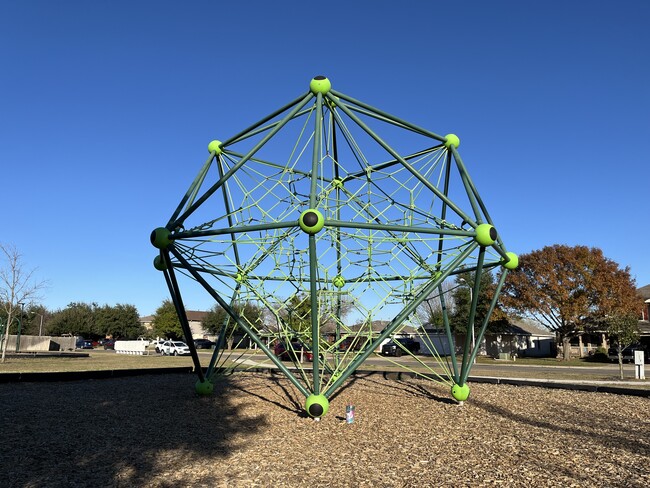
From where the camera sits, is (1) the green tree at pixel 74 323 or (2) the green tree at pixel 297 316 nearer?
(2) the green tree at pixel 297 316

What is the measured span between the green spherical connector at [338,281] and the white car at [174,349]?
102 ft

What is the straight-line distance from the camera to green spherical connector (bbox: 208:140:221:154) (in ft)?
38.9

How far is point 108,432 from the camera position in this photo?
798cm

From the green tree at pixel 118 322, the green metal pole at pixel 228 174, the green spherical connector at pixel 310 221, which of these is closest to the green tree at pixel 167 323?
the green tree at pixel 118 322

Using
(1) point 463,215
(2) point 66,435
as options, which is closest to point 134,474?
(2) point 66,435

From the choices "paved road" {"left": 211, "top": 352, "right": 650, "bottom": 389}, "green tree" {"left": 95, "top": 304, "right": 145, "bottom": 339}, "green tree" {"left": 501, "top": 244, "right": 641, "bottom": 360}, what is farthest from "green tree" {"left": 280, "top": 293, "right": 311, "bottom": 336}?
"green tree" {"left": 95, "top": 304, "right": 145, "bottom": 339}

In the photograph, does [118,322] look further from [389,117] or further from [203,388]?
[389,117]

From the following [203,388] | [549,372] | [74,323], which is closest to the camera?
[203,388]

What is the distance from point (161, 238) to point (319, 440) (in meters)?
4.71

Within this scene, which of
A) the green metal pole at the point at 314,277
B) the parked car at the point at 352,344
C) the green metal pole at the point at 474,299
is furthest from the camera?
the parked car at the point at 352,344

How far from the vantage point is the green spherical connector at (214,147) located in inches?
467

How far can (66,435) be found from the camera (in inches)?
304

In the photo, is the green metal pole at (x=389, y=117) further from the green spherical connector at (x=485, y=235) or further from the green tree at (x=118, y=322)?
the green tree at (x=118, y=322)

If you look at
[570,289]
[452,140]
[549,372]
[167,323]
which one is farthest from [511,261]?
[167,323]
